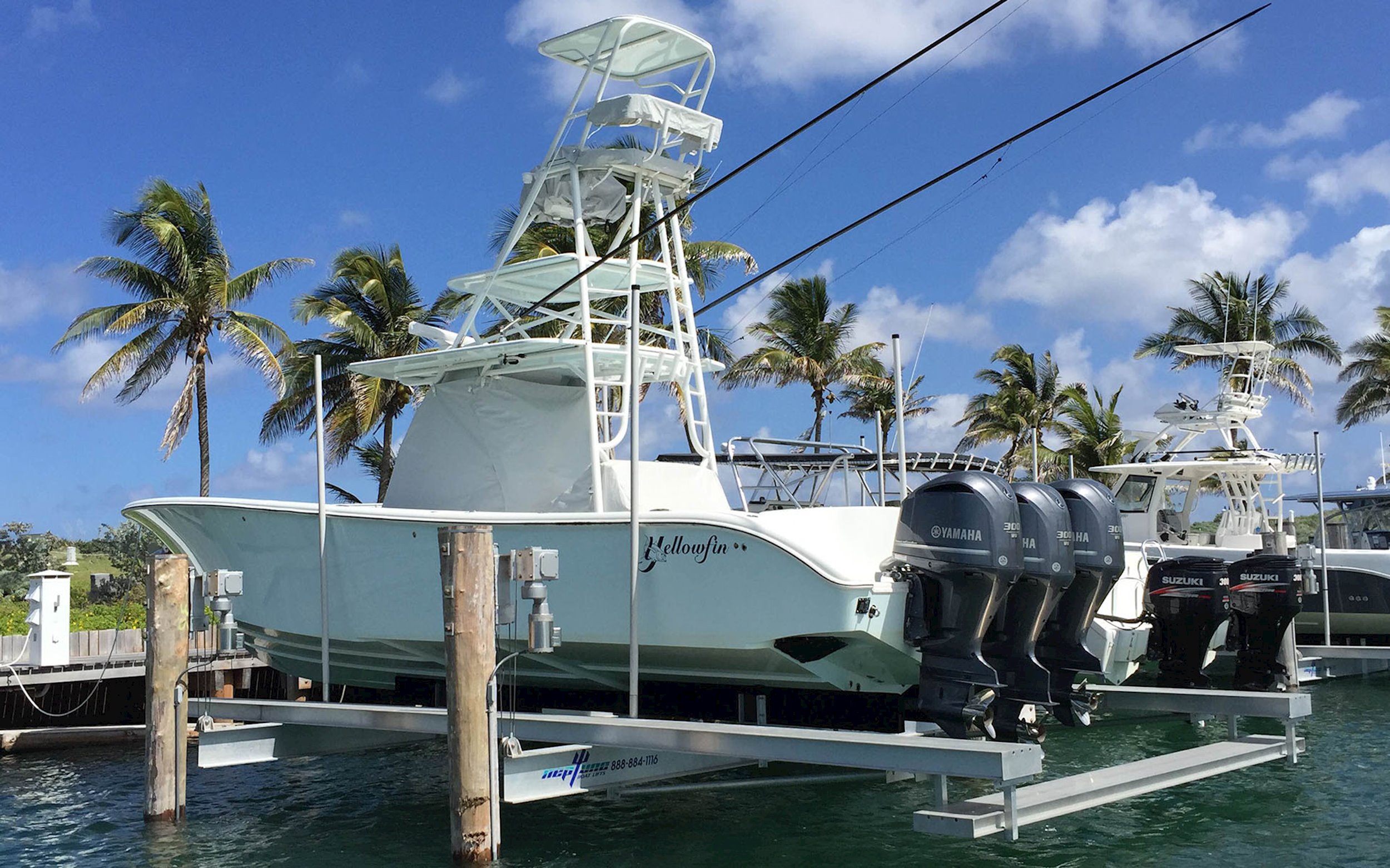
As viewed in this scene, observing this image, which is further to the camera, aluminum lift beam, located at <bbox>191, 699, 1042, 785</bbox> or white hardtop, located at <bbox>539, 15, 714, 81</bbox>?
white hardtop, located at <bbox>539, 15, 714, 81</bbox>

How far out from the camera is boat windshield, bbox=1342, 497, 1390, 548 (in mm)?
24922

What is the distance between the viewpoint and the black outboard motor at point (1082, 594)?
10398mm

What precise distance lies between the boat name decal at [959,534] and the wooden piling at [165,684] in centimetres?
663

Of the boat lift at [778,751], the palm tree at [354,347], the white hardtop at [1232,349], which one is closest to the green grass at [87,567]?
the palm tree at [354,347]

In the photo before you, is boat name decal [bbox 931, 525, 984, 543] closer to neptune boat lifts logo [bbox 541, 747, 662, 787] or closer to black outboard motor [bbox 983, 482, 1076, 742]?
black outboard motor [bbox 983, 482, 1076, 742]

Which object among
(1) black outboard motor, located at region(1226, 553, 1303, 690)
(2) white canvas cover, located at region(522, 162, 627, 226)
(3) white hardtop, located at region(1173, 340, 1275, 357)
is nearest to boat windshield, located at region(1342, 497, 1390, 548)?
(3) white hardtop, located at region(1173, 340, 1275, 357)

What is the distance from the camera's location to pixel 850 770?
11812 millimetres

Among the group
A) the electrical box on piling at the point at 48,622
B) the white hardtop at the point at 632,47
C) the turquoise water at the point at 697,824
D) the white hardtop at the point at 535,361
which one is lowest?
the turquoise water at the point at 697,824

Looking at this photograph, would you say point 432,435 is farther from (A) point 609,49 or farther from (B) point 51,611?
(B) point 51,611

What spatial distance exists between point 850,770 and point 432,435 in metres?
5.40

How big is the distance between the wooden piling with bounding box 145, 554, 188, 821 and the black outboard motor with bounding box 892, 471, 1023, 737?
6.38 metres

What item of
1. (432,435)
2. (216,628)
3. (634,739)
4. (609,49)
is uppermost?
(609,49)

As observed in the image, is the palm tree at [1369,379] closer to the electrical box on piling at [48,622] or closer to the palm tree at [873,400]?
the palm tree at [873,400]

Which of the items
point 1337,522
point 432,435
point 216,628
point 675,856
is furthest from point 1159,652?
point 1337,522
